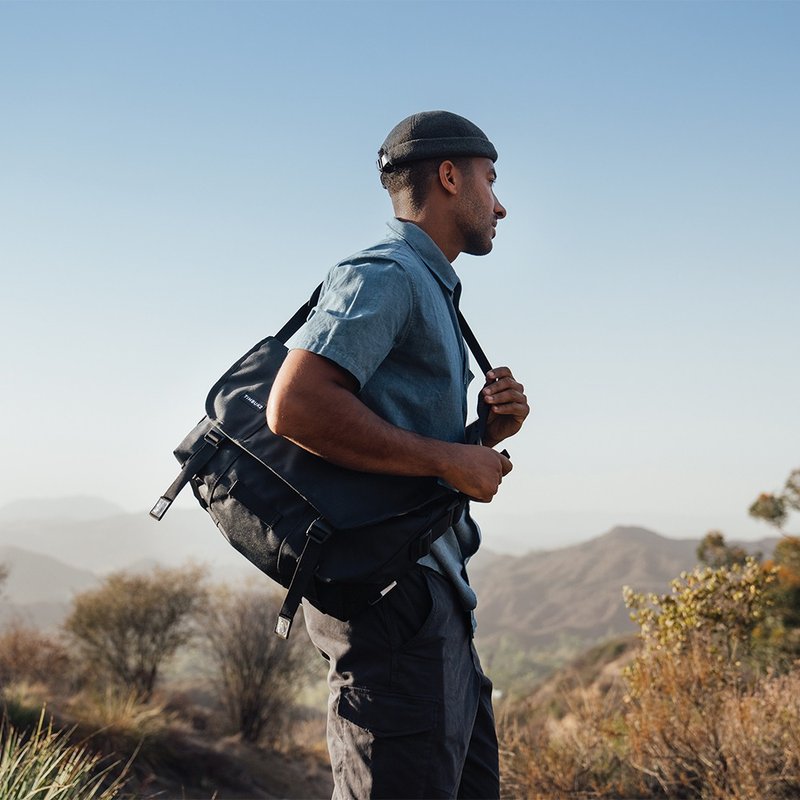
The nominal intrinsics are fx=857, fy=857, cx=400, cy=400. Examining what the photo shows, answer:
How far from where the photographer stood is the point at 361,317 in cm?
180

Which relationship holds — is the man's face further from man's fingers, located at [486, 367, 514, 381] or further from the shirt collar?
man's fingers, located at [486, 367, 514, 381]

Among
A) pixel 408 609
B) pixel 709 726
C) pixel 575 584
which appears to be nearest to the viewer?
pixel 408 609

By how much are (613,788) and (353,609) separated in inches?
178

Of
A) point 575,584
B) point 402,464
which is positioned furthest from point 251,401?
point 575,584

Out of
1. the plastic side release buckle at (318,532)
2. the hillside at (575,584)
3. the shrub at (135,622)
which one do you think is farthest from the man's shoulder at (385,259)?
the hillside at (575,584)

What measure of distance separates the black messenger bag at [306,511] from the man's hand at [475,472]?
1.5 inches

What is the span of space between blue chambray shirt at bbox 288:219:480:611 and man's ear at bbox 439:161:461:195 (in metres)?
0.19

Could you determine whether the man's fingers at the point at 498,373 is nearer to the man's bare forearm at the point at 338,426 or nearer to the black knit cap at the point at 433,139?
the man's bare forearm at the point at 338,426

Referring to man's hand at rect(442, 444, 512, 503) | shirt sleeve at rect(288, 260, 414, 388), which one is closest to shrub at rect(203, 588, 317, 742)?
man's hand at rect(442, 444, 512, 503)

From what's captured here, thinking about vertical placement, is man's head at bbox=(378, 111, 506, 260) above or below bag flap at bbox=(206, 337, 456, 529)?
above

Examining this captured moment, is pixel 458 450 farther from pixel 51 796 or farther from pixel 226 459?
pixel 51 796

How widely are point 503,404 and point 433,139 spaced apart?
0.70 m

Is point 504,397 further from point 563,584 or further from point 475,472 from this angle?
point 563,584

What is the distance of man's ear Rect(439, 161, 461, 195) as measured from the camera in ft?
7.20
